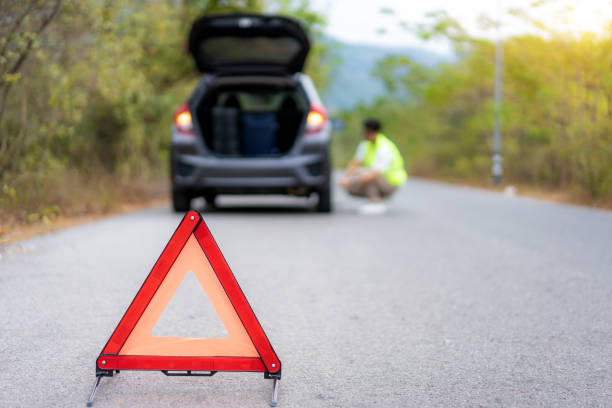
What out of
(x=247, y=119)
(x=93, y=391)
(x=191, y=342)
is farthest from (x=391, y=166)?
(x=93, y=391)

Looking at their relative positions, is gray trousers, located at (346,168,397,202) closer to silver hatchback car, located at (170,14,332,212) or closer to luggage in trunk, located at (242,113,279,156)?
luggage in trunk, located at (242,113,279,156)

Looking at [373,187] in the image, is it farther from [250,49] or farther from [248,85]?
[250,49]

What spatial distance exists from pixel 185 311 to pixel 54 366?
135 centimetres

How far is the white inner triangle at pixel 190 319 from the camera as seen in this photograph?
14.7 feet

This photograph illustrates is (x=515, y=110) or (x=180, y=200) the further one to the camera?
(x=515, y=110)

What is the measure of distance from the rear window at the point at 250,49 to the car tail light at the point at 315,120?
0.79 meters

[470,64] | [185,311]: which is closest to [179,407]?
[185,311]

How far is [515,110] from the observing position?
24.9 metres

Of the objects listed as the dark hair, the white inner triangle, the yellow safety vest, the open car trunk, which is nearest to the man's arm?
the yellow safety vest

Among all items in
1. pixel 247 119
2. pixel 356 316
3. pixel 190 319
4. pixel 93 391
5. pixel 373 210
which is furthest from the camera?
pixel 373 210

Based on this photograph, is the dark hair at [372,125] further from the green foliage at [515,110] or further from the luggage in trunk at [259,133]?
the green foliage at [515,110]

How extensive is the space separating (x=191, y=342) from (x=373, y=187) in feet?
32.2

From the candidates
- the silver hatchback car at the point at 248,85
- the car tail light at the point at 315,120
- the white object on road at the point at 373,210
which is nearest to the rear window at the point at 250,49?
the silver hatchback car at the point at 248,85

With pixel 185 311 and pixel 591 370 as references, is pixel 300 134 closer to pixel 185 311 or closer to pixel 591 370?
pixel 185 311
